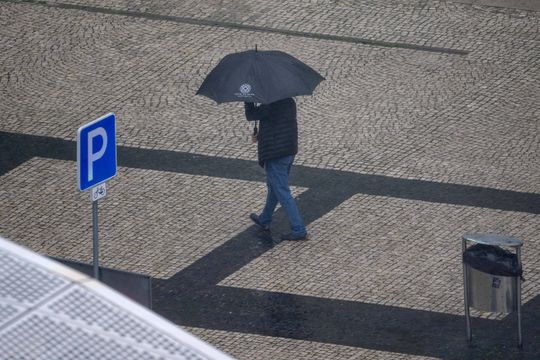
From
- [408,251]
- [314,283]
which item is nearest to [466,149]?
[408,251]

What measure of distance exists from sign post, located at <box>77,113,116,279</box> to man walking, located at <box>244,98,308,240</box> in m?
2.44

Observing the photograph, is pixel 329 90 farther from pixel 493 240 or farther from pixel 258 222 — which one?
pixel 493 240

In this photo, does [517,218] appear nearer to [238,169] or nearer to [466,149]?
[466,149]

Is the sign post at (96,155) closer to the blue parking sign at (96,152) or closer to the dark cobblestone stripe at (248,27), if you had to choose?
the blue parking sign at (96,152)

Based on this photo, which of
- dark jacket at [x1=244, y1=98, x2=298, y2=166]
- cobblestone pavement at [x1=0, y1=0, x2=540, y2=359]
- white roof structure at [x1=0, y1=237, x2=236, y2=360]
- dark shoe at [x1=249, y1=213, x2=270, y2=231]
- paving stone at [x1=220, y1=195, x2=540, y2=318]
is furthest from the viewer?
dark shoe at [x1=249, y1=213, x2=270, y2=231]

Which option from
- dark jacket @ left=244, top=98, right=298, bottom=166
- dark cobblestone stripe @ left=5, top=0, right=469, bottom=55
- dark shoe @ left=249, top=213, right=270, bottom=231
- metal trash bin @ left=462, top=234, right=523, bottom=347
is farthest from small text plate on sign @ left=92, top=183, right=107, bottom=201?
dark cobblestone stripe @ left=5, top=0, right=469, bottom=55

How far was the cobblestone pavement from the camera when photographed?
9.49 meters

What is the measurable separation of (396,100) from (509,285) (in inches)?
182

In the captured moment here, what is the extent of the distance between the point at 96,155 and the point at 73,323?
3.96m

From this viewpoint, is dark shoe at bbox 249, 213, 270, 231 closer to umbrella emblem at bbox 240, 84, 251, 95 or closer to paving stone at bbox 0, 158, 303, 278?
paving stone at bbox 0, 158, 303, 278

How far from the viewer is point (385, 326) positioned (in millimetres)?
9266

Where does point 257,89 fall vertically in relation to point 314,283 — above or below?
above

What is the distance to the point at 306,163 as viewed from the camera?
11.8m

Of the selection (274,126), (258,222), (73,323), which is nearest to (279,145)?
(274,126)
